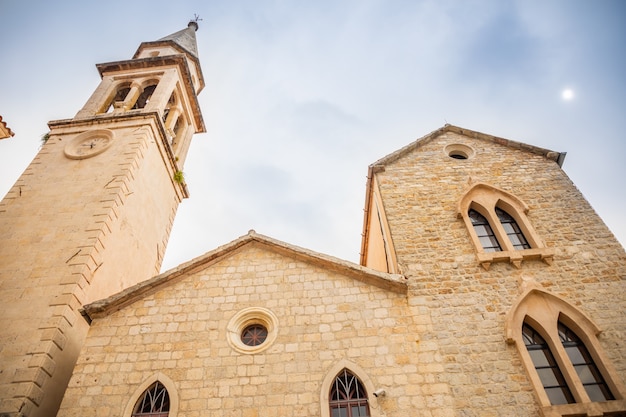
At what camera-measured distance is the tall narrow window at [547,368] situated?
6.49m

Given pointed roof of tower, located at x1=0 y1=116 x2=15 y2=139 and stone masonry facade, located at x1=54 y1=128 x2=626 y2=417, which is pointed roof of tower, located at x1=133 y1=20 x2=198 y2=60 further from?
stone masonry facade, located at x1=54 y1=128 x2=626 y2=417

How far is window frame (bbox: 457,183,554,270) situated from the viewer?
828 centimetres

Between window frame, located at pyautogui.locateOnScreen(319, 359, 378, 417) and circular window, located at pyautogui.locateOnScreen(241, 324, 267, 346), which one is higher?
circular window, located at pyautogui.locateOnScreen(241, 324, 267, 346)

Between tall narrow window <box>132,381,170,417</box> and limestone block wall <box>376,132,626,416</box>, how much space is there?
5.16 metres

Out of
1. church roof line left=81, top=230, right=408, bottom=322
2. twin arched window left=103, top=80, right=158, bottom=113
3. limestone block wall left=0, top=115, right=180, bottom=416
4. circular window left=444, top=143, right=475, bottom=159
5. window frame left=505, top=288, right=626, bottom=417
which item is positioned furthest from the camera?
twin arched window left=103, top=80, right=158, bottom=113

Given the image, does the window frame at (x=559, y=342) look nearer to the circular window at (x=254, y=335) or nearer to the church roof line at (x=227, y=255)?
the church roof line at (x=227, y=255)

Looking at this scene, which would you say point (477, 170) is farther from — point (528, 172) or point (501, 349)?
point (501, 349)

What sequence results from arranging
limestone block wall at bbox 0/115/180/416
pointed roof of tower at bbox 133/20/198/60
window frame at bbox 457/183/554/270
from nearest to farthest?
limestone block wall at bbox 0/115/180/416 → window frame at bbox 457/183/554/270 → pointed roof of tower at bbox 133/20/198/60

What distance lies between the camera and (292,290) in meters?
8.23

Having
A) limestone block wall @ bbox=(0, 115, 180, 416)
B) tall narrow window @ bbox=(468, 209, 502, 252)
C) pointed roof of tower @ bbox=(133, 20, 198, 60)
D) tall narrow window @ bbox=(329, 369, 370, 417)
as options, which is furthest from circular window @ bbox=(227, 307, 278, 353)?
pointed roof of tower @ bbox=(133, 20, 198, 60)

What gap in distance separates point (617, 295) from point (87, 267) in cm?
1203

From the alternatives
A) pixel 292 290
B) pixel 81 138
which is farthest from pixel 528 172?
pixel 81 138

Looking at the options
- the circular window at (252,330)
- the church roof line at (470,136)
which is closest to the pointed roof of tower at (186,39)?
the church roof line at (470,136)

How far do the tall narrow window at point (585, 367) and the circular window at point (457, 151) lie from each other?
5837 millimetres
